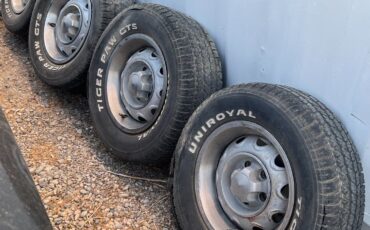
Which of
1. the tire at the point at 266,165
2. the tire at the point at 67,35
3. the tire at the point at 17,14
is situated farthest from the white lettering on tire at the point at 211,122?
the tire at the point at 17,14

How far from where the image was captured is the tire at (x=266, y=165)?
8.13 ft

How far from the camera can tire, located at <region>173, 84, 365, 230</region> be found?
2.48 metres

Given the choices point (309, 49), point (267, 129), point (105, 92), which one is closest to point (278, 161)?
point (267, 129)

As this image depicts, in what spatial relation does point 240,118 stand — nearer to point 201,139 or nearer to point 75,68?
point 201,139

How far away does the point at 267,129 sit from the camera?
268 cm

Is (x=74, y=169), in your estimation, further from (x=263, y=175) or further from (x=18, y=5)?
(x=18, y=5)

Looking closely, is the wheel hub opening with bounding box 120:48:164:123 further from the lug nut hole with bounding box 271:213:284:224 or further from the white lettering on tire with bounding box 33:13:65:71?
the lug nut hole with bounding box 271:213:284:224

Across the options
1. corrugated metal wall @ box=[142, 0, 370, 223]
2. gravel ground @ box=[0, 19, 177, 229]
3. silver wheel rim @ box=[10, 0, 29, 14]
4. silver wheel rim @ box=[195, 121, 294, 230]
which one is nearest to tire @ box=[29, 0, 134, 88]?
gravel ground @ box=[0, 19, 177, 229]

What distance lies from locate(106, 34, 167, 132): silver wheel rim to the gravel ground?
1.07ft

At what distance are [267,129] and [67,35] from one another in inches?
85.9

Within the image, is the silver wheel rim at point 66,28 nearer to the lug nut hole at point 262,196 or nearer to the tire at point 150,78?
the tire at point 150,78

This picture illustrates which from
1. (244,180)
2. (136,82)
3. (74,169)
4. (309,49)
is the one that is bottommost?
(74,169)

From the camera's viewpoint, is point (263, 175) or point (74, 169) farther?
point (74, 169)

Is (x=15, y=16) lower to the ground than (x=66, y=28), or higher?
lower
